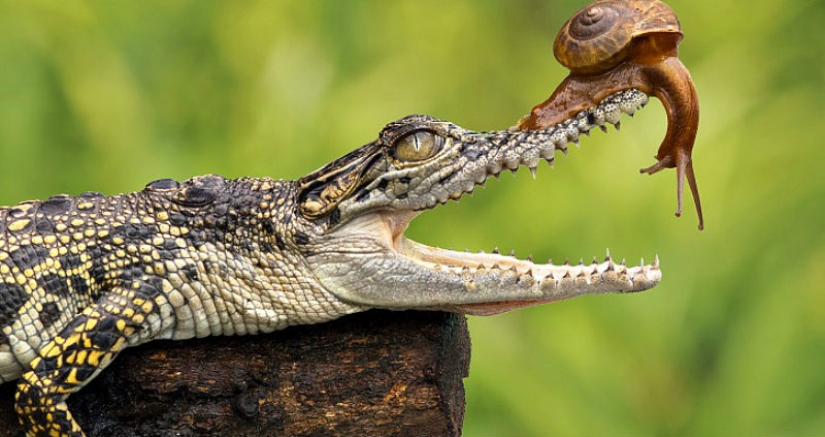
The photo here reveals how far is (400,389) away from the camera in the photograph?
3367mm

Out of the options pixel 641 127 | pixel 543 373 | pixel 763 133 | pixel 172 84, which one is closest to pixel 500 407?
pixel 543 373

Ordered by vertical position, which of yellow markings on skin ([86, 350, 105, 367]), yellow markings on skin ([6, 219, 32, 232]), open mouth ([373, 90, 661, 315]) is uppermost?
yellow markings on skin ([6, 219, 32, 232])

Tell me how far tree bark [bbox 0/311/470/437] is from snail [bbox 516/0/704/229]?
31.1 inches

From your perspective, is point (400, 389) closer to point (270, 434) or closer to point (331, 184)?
point (270, 434)

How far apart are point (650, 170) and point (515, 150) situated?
49cm

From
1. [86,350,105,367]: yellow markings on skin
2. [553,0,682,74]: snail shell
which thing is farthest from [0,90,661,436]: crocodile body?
[553,0,682,74]: snail shell

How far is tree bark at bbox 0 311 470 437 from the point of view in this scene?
3.37 metres

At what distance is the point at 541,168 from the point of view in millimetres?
6375

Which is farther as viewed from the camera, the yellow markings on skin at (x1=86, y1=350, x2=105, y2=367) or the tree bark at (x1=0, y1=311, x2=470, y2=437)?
the tree bark at (x1=0, y1=311, x2=470, y2=437)

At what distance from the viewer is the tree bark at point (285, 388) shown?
3.37 m

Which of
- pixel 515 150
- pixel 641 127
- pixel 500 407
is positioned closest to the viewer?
pixel 515 150

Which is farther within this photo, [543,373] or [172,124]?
[172,124]

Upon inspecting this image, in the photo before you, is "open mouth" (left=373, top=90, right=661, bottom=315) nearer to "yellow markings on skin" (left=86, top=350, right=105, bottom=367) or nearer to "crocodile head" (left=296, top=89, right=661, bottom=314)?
"crocodile head" (left=296, top=89, right=661, bottom=314)

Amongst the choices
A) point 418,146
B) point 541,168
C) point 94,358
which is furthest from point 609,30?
point 541,168
